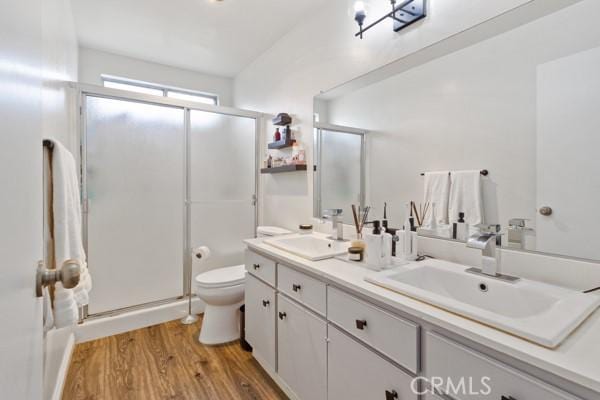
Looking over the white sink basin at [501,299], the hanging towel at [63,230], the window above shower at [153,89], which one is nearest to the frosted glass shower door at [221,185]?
the window above shower at [153,89]

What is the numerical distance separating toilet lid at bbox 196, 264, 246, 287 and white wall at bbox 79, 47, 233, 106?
2.22m

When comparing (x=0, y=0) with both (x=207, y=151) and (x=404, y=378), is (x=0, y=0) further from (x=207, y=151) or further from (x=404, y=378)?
(x=207, y=151)

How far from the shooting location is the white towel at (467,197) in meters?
1.31

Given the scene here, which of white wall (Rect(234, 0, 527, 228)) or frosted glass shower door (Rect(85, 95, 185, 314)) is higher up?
white wall (Rect(234, 0, 527, 228))

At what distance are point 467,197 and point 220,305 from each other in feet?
6.15

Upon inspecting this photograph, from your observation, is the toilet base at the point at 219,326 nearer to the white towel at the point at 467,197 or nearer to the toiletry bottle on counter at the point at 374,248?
the toiletry bottle on counter at the point at 374,248

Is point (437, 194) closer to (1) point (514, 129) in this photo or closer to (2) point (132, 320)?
(1) point (514, 129)

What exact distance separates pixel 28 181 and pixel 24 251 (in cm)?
15

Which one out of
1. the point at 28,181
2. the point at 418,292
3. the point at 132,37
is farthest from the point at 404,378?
the point at 132,37

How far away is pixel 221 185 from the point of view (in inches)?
115

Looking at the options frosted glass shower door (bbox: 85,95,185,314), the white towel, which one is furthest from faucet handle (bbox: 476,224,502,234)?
frosted glass shower door (bbox: 85,95,185,314)

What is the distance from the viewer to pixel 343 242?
1883 mm

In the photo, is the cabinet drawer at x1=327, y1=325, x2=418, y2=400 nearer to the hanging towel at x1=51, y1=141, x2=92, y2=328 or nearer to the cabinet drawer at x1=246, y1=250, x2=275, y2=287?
the cabinet drawer at x1=246, y1=250, x2=275, y2=287

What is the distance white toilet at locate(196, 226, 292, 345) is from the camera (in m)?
2.19
